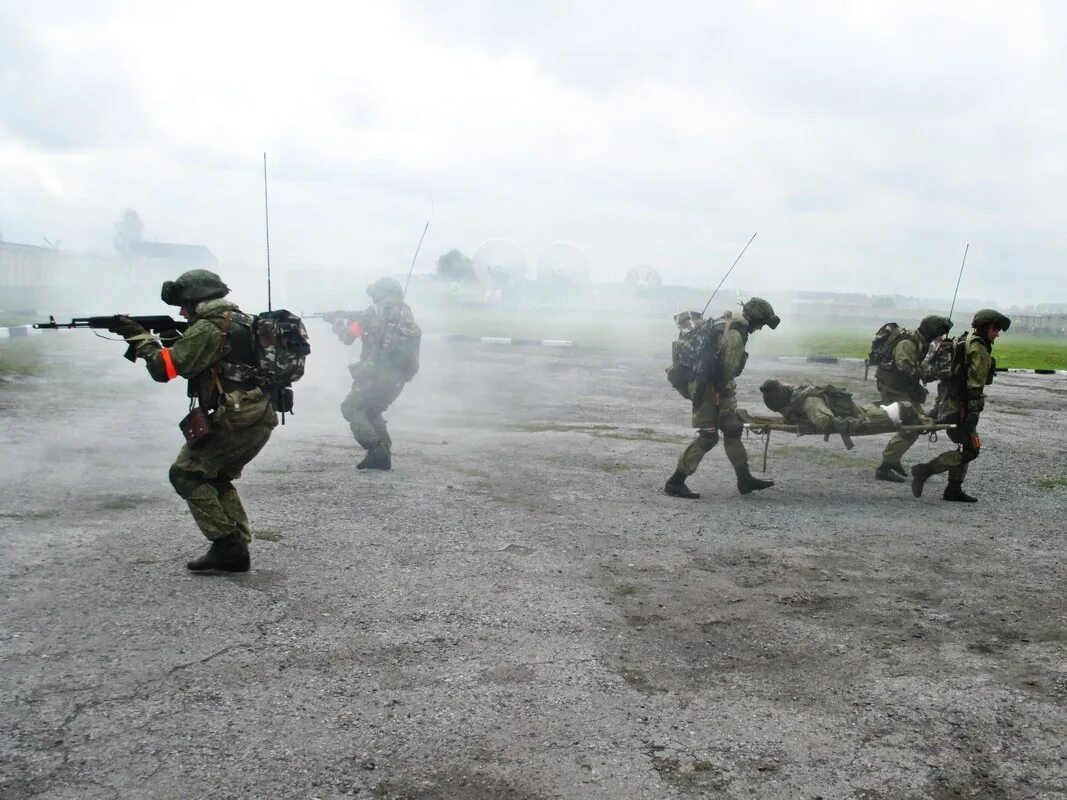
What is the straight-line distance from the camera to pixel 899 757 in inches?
146

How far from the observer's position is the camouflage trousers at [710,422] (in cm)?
832

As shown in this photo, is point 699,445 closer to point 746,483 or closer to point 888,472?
point 746,483

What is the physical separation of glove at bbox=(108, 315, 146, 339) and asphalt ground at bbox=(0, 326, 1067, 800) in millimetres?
1405

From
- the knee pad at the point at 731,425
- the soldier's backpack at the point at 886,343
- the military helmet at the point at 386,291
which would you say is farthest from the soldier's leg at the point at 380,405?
the soldier's backpack at the point at 886,343

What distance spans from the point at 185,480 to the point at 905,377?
23.1ft

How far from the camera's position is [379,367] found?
916cm

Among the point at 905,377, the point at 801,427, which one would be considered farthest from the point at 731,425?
the point at 905,377

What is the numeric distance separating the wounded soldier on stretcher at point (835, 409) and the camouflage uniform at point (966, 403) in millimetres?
250

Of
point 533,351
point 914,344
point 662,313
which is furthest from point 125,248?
point 914,344

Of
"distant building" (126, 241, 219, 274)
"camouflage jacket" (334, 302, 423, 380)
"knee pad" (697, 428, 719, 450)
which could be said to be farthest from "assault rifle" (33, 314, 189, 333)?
"distant building" (126, 241, 219, 274)

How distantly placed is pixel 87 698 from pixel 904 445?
788 centimetres

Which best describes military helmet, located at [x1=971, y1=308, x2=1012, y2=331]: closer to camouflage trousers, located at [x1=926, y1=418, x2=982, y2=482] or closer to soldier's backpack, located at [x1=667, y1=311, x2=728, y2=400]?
camouflage trousers, located at [x1=926, y1=418, x2=982, y2=482]

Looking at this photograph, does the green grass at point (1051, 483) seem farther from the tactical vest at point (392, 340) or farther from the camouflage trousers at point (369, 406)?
the camouflage trousers at point (369, 406)

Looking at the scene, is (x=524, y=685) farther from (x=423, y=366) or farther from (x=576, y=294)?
(x=576, y=294)
